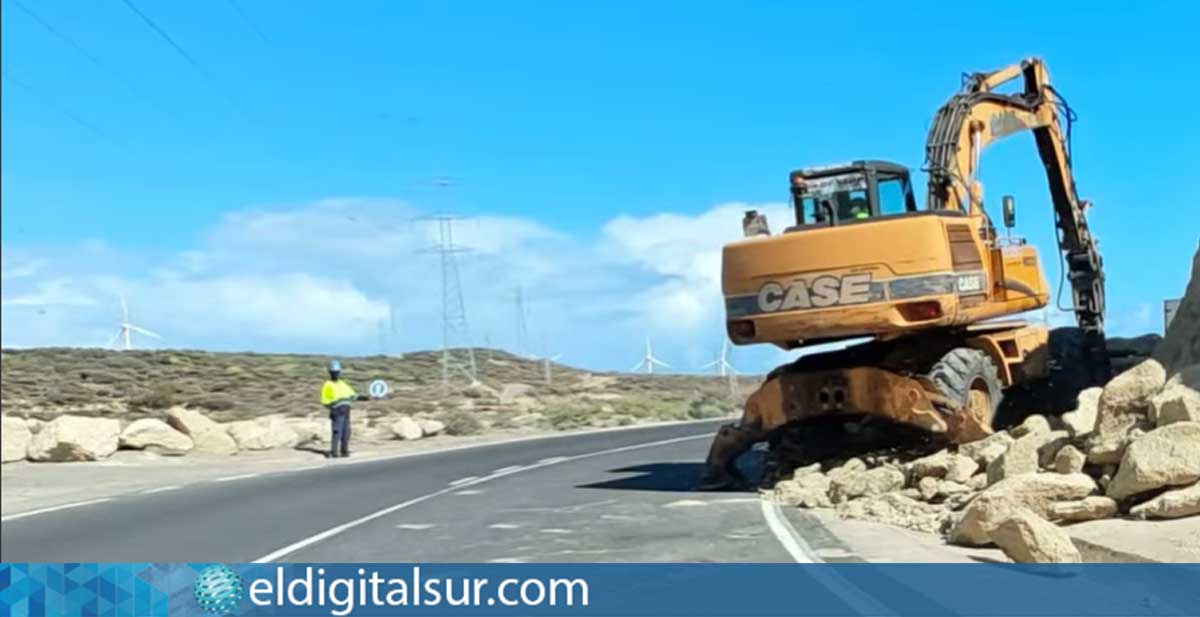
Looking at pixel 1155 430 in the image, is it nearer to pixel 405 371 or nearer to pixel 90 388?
pixel 90 388

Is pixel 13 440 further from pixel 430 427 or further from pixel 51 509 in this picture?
pixel 430 427

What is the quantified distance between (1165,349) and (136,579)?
13504 millimetres

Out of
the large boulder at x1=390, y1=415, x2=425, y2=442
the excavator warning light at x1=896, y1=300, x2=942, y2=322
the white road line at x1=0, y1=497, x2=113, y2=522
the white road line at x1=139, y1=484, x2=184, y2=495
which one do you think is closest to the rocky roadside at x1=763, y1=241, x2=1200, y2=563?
the excavator warning light at x1=896, y1=300, x2=942, y2=322

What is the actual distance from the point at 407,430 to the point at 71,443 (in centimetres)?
1121

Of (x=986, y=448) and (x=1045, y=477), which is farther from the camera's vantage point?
(x=986, y=448)

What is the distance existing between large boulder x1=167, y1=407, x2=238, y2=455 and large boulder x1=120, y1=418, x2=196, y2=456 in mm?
479

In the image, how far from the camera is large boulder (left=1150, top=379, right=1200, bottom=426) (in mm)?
12227

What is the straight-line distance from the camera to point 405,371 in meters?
71.6

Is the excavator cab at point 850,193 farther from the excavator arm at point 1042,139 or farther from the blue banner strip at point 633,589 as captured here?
the blue banner strip at point 633,589

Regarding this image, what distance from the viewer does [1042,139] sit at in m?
20.4

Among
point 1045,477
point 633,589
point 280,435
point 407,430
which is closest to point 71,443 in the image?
point 280,435

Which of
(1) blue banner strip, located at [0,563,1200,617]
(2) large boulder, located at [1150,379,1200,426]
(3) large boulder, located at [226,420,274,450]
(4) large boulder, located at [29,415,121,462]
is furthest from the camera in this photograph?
(3) large boulder, located at [226,420,274,450]

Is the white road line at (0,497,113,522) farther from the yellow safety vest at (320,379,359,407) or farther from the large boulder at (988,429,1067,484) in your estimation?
the large boulder at (988,429,1067,484)

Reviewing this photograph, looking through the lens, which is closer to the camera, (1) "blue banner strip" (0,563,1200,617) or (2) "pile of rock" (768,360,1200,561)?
(1) "blue banner strip" (0,563,1200,617)
